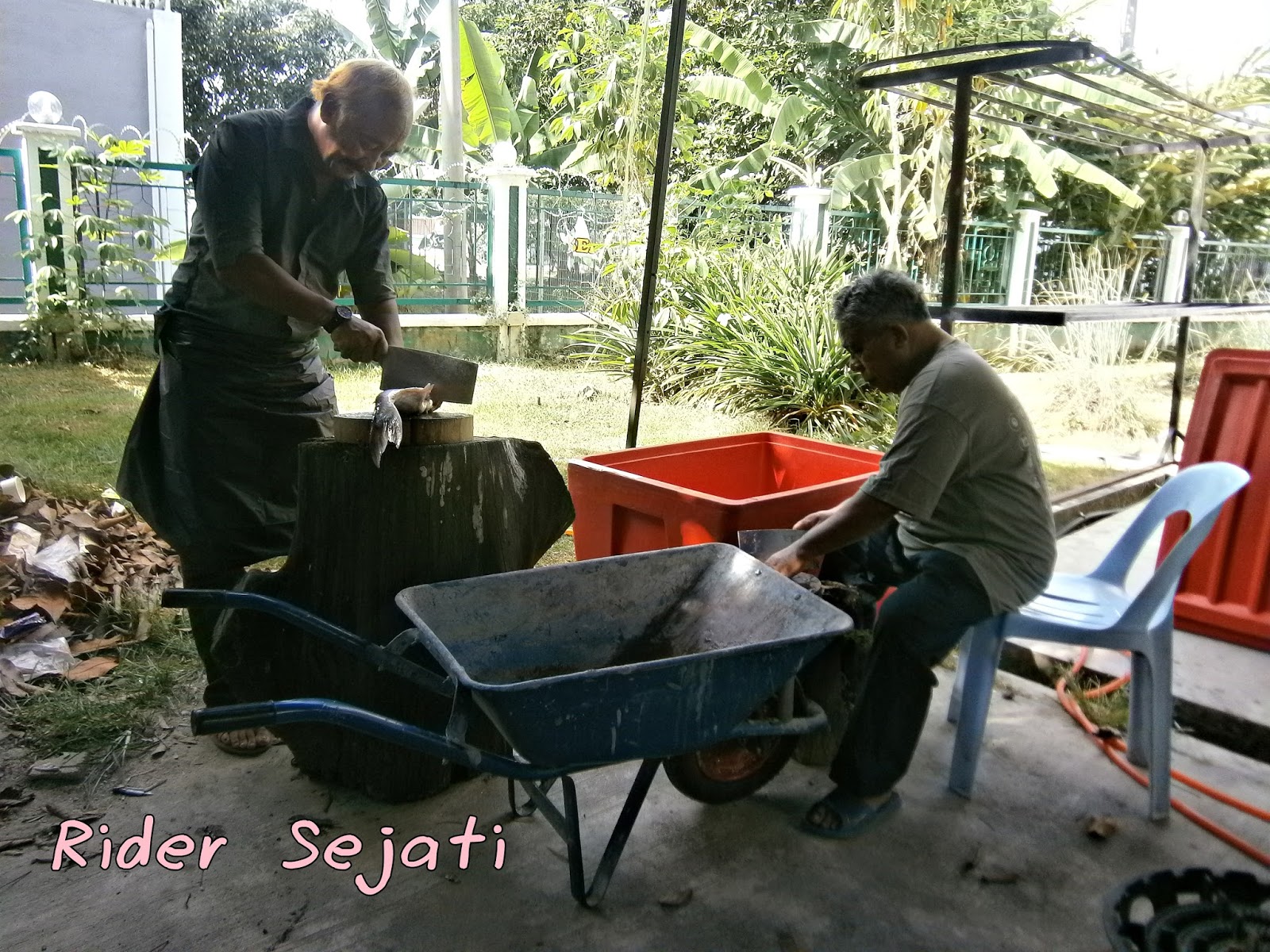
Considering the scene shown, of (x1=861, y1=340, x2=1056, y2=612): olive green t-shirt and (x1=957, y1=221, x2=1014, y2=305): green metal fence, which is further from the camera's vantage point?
(x1=957, y1=221, x2=1014, y2=305): green metal fence

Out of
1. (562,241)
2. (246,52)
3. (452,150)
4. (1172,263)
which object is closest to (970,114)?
(562,241)

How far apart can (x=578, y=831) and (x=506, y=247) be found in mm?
8670

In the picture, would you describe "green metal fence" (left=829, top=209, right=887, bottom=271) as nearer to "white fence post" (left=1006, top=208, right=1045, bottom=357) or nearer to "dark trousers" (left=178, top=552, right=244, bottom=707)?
"white fence post" (left=1006, top=208, right=1045, bottom=357)

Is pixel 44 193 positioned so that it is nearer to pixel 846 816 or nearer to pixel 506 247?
pixel 506 247

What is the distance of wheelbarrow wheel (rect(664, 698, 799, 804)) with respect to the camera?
8.25 ft

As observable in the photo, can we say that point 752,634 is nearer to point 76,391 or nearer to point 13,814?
point 13,814

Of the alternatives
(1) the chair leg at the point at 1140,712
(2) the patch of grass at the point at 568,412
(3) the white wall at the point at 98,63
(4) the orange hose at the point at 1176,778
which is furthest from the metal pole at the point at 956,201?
(3) the white wall at the point at 98,63

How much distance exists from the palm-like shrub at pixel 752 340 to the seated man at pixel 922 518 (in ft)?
14.1

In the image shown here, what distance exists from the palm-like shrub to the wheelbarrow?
4658mm

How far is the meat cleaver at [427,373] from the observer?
100 inches

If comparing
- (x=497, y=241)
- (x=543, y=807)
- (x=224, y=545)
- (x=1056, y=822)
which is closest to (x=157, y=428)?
(x=224, y=545)

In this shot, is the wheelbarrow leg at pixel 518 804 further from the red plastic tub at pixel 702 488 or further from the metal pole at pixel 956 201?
the metal pole at pixel 956 201

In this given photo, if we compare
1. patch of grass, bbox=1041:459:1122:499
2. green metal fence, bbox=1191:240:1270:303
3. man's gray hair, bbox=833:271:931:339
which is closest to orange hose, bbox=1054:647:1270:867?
man's gray hair, bbox=833:271:931:339

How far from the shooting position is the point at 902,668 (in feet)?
8.17
